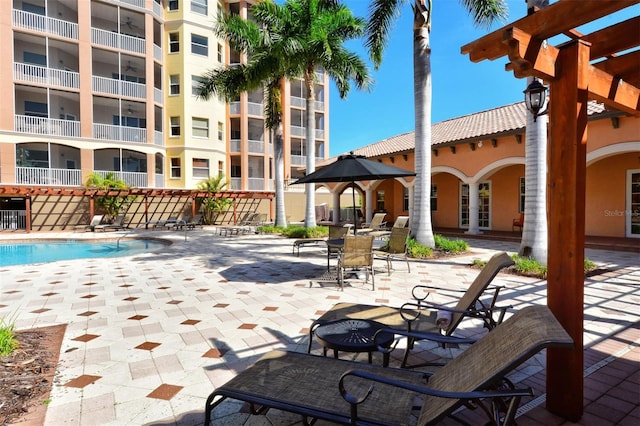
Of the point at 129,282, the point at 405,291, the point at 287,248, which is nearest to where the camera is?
the point at 405,291

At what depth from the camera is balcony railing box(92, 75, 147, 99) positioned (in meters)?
23.6

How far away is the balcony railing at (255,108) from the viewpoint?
29.9 metres

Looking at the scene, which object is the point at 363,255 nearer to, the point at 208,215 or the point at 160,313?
the point at 160,313

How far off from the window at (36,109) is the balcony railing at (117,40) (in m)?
5.47

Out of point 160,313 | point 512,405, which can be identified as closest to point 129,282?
point 160,313

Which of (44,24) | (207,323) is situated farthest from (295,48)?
(44,24)

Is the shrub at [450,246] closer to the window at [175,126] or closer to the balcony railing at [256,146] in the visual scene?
the balcony railing at [256,146]

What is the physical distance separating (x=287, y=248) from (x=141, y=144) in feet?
58.9

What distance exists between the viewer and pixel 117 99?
2444 cm

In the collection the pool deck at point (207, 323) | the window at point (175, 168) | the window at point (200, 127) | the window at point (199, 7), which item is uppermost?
the window at point (199, 7)

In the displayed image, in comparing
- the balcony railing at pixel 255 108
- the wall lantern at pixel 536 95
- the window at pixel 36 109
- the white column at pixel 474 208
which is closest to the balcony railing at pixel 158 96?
the window at pixel 36 109

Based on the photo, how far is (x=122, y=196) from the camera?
22.3 m

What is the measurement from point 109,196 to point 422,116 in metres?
19.9

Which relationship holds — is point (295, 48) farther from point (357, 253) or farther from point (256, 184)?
point (256, 184)
